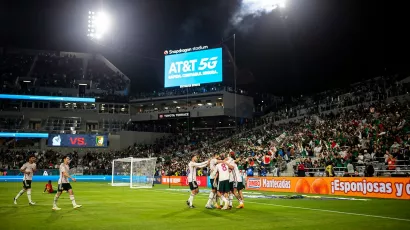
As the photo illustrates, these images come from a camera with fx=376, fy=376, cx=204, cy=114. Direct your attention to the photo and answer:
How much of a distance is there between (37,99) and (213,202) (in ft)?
188

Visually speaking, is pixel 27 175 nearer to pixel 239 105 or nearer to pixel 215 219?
pixel 215 219

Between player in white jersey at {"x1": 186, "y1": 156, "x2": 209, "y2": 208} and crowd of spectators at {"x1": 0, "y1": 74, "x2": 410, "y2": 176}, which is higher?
crowd of spectators at {"x1": 0, "y1": 74, "x2": 410, "y2": 176}

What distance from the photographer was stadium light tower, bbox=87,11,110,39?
46.4m

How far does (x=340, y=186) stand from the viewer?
80.8ft

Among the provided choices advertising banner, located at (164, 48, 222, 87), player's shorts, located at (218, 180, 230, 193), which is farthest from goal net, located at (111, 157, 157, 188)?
player's shorts, located at (218, 180, 230, 193)

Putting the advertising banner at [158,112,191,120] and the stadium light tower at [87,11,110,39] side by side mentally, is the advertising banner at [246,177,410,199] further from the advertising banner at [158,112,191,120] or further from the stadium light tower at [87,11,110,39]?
the advertising banner at [158,112,191,120]

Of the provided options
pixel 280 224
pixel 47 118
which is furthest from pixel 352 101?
pixel 47 118

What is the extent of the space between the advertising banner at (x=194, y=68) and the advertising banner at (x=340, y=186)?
23677 mm

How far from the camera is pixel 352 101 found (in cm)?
4138

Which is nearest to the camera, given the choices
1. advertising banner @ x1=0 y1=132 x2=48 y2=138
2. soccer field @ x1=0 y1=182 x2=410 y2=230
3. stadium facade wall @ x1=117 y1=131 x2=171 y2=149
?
soccer field @ x1=0 y1=182 x2=410 y2=230

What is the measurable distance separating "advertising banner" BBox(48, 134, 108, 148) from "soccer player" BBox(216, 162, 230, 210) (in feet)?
169

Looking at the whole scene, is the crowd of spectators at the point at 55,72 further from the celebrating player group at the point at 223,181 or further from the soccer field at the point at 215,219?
the soccer field at the point at 215,219

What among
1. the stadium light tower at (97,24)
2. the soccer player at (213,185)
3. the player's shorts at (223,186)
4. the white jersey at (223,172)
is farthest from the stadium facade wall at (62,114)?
the player's shorts at (223,186)

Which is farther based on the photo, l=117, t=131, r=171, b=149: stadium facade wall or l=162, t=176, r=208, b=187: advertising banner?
l=117, t=131, r=171, b=149: stadium facade wall
